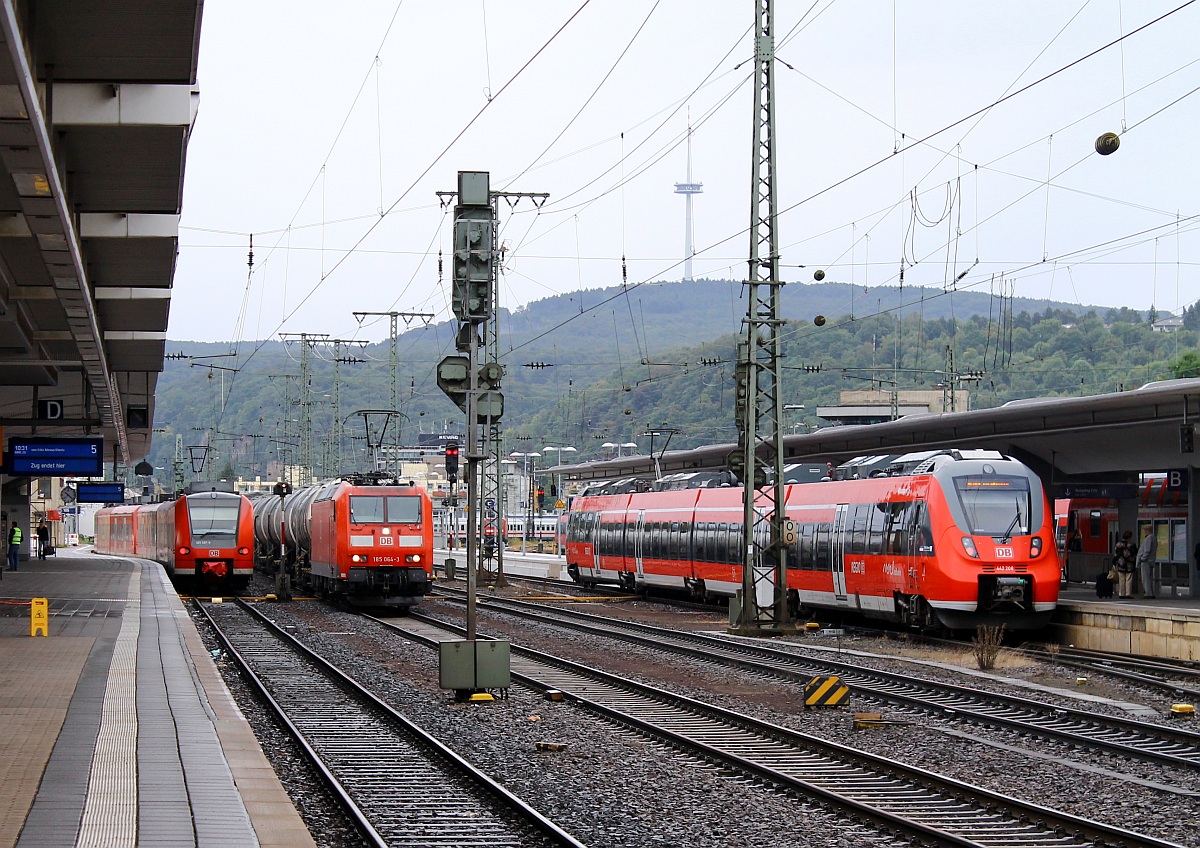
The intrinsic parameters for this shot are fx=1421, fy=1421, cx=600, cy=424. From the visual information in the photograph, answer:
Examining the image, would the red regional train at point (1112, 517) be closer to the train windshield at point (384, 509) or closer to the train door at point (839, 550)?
the train door at point (839, 550)

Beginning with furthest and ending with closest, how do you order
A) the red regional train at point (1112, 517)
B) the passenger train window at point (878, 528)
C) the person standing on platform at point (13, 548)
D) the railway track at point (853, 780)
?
the person standing on platform at point (13, 548) → the red regional train at point (1112, 517) → the passenger train window at point (878, 528) → the railway track at point (853, 780)

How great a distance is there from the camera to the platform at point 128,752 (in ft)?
27.0

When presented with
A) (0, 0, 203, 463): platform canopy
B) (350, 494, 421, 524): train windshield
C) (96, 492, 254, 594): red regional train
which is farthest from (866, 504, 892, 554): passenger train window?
(96, 492, 254, 594): red regional train

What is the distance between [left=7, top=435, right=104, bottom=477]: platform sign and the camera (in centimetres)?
3167

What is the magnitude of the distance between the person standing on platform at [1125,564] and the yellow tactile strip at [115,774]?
2064 cm

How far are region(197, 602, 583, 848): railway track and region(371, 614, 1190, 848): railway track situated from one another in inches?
91.7

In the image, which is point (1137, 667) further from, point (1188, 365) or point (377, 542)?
point (1188, 365)

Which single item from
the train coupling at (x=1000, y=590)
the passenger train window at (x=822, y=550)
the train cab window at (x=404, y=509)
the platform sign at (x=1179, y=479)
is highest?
the platform sign at (x=1179, y=479)

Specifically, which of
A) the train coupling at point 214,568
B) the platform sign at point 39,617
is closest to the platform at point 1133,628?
the platform sign at point 39,617

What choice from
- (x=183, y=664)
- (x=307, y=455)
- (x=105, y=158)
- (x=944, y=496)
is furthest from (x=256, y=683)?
(x=307, y=455)

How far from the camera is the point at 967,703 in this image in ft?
55.3

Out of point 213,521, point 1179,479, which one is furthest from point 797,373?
point 1179,479

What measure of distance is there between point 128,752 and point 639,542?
3216 centimetres

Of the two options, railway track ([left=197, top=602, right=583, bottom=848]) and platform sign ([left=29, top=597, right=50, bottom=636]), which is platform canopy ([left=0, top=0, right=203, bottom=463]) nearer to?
platform sign ([left=29, top=597, right=50, bottom=636])
